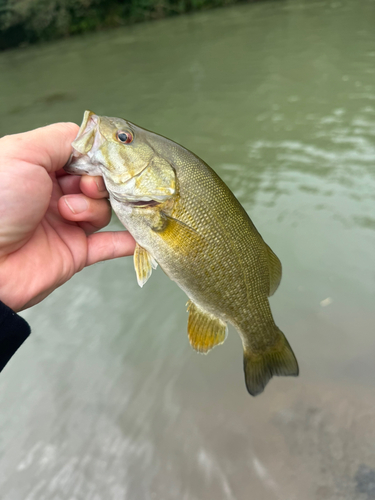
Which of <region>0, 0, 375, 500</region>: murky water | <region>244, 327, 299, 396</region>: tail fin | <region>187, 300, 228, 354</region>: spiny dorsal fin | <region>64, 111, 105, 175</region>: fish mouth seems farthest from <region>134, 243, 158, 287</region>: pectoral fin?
<region>0, 0, 375, 500</region>: murky water

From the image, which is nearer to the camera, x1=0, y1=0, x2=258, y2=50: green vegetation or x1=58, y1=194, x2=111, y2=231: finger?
x1=58, y1=194, x2=111, y2=231: finger

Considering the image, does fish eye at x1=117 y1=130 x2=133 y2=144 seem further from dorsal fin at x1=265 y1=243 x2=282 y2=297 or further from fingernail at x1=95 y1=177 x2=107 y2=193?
dorsal fin at x1=265 y1=243 x2=282 y2=297

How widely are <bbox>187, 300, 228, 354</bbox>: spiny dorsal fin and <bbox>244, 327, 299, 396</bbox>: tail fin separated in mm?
255

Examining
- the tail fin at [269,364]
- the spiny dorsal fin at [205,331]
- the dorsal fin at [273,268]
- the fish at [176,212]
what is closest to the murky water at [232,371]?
the tail fin at [269,364]

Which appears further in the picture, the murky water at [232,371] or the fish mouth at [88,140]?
the murky water at [232,371]

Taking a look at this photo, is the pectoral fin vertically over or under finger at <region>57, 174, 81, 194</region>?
under

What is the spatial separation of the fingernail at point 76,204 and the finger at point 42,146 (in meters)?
0.20

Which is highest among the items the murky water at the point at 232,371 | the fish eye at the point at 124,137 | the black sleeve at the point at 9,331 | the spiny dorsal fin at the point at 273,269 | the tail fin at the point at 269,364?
the fish eye at the point at 124,137

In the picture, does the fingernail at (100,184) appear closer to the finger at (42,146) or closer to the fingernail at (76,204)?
the fingernail at (76,204)

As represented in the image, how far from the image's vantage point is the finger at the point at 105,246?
2494 millimetres

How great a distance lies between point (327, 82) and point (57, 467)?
1017 centimetres

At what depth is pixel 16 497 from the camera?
9.84 ft

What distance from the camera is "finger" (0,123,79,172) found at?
1.92 metres

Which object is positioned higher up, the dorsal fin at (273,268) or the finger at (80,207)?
the finger at (80,207)
